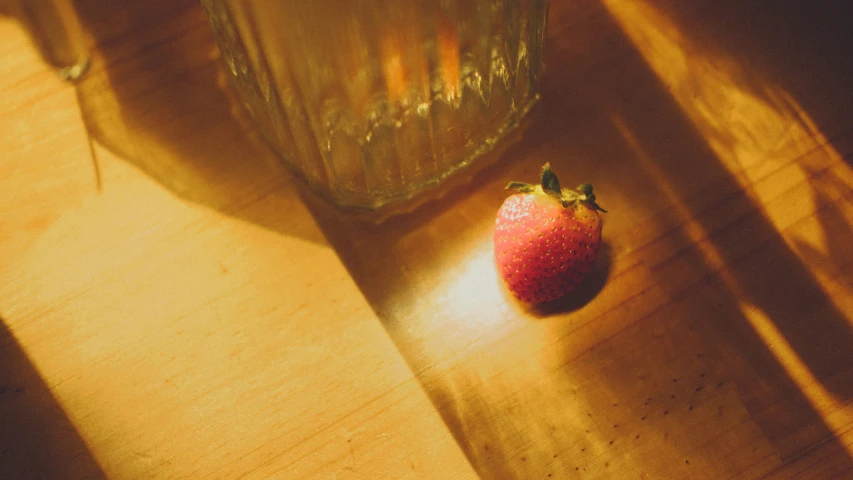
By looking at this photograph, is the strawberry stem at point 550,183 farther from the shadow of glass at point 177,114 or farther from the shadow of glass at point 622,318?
the shadow of glass at point 177,114

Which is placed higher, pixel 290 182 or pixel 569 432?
pixel 290 182

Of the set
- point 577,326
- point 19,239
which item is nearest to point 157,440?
point 19,239

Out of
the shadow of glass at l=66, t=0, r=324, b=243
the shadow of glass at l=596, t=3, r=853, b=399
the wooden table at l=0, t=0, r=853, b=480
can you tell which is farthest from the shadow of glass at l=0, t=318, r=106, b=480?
the shadow of glass at l=596, t=3, r=853, b=399

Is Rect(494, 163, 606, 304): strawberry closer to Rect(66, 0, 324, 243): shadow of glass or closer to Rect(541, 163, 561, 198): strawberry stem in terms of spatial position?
Rect(541, 163, 561, 198): strawberry stem

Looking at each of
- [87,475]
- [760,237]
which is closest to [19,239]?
[87,475]

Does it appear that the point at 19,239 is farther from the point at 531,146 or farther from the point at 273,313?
the point at 531,146

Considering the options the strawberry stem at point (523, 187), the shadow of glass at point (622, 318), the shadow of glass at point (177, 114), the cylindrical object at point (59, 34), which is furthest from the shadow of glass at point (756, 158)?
the cylindrical object at point (59, 34)
